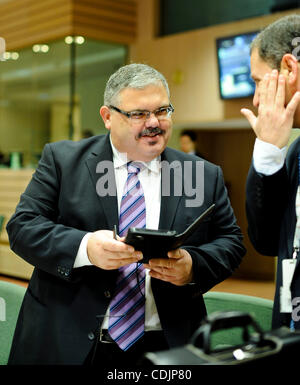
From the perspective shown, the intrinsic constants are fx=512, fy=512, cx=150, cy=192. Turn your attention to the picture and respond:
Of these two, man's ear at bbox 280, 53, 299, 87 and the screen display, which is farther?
the screen display

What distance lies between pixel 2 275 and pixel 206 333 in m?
6.15

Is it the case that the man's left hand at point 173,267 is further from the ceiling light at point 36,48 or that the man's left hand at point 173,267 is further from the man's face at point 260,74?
the ceiling light at point 36,48

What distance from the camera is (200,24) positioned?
718 centimetres

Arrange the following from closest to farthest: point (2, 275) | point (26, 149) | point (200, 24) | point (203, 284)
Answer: point (203, 284), point (2, 275), point (200, 24), point (26, 149)

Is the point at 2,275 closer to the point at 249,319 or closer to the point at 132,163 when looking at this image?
the point at 132,163

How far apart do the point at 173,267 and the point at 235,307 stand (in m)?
0.56

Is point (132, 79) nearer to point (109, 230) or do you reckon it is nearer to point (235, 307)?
point (109, 230)

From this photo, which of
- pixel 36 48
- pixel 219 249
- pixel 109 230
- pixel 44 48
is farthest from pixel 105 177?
pixel 36 48

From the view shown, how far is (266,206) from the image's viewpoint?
1.41m

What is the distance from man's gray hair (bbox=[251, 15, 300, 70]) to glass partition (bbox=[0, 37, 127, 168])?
5210 millimetres

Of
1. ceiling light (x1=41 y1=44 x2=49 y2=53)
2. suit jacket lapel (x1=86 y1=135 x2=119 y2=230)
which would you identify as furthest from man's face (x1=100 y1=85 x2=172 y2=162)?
ceiling light (x1=41 y1=44 x2=49 y2=53)

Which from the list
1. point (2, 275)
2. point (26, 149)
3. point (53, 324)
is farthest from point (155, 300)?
point (26, 149)

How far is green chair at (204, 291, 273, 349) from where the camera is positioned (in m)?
1.76

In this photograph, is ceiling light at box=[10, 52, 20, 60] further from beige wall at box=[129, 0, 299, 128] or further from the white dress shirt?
the white dress shirt
